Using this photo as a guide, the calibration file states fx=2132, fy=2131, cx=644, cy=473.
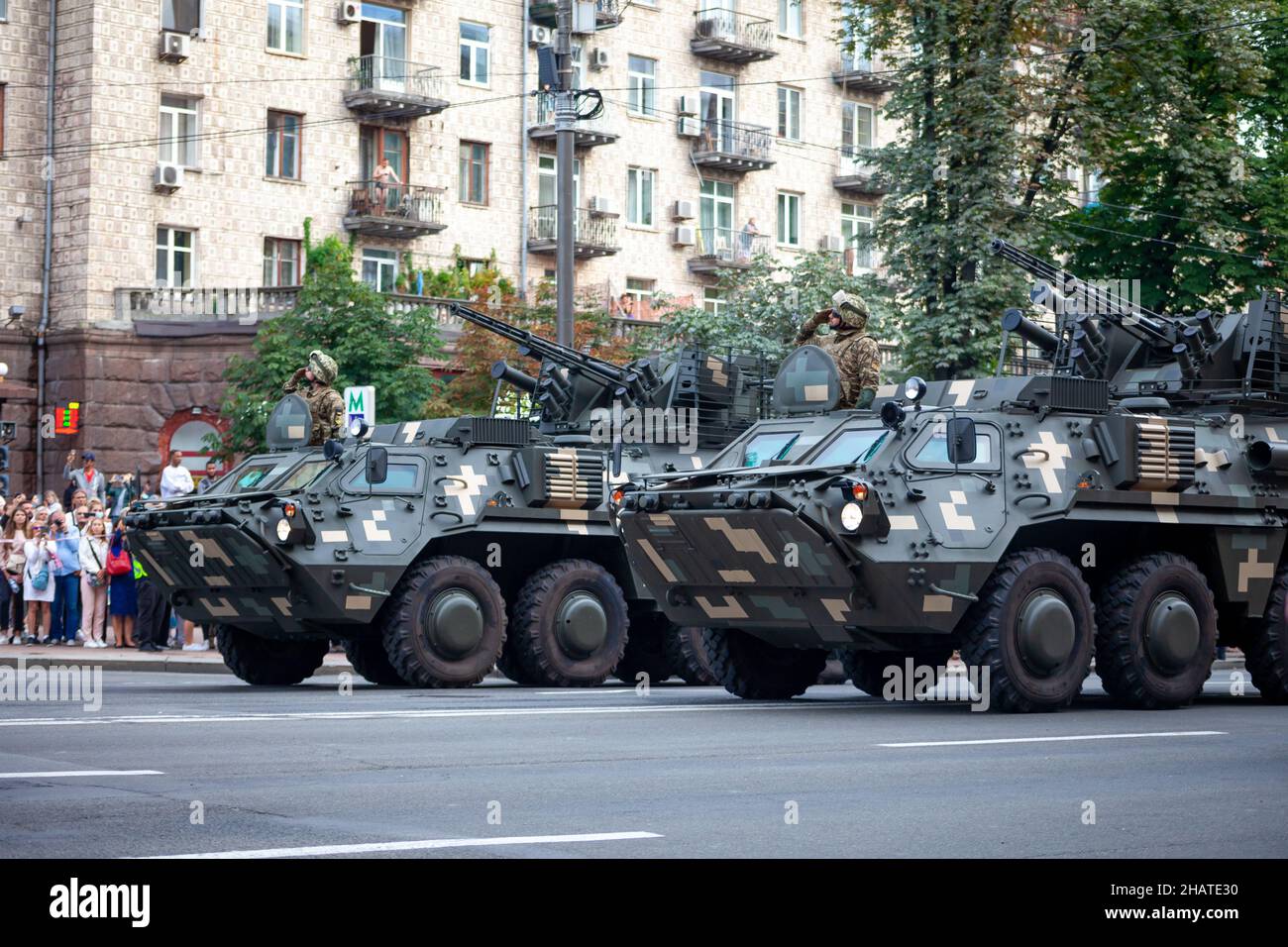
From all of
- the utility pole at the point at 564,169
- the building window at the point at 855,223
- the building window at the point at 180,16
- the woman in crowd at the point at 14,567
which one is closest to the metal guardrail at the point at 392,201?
the building window at the point at 180,16

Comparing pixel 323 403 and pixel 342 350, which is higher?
pixel 342 350

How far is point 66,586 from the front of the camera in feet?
86.7

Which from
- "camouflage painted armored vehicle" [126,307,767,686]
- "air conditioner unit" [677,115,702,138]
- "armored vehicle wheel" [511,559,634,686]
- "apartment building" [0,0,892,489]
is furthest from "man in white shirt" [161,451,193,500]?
"air conditioner unit" [677,115,702,138]

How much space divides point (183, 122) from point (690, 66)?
43.5 ft

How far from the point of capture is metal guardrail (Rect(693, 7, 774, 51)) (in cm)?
4894

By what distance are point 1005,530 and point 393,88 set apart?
31.1 metres

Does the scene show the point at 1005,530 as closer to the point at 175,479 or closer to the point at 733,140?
the point at 175,479

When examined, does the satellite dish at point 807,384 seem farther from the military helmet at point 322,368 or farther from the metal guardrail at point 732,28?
the metal guardrail at point 732,28

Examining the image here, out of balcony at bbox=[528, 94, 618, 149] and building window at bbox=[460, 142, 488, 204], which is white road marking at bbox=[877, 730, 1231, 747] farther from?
balcony at bbox=[528, 94, 618, 149]

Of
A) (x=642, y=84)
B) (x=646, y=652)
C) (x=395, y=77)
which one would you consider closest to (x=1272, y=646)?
(x=646, y=652)

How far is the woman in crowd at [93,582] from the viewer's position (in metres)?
25.8

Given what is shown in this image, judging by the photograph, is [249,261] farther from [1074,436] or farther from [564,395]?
[1074,436]

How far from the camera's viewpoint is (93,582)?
85.8 feet

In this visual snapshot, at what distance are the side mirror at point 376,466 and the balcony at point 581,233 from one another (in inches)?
1087
